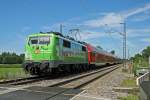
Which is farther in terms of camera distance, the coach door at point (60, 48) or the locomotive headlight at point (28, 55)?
the coach door at point (60, 48)

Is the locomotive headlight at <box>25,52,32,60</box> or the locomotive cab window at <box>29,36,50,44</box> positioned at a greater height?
the locomotive cab window at <box>29,36,50,44</box>

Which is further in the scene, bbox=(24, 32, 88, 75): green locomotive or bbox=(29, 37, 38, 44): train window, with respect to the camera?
bbox=(29, 37, 38, 44): train window

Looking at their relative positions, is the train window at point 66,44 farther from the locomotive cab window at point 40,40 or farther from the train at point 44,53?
the locomotive cab window at point 40,40

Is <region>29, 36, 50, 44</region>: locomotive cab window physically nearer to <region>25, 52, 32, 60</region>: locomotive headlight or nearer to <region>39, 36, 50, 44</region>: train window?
<region>39, 36, 50, 44</region>: train window

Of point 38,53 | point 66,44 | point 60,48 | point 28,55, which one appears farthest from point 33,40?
point 66,44

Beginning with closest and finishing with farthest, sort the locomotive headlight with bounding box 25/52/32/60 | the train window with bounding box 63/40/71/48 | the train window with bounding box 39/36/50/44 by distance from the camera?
the train window with bounding box 39/36/50/44, the locomotive headlight with bounding box 25/52/32/60, the train window with bounding box 63/40/71/48

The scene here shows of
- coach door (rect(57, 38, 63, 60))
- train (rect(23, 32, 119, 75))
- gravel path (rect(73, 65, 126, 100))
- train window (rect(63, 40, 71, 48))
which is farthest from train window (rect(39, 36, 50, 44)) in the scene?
gravel path (rect(73, 65, 126, 100))

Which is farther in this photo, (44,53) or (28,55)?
(28,55)

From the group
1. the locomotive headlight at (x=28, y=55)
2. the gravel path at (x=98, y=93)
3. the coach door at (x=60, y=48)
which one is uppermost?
the coach door at (x=60, y=48)

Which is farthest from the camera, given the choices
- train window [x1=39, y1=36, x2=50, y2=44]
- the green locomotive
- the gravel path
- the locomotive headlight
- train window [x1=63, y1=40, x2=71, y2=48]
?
train window [x1=63, y1=40, x2=71, y2=48]

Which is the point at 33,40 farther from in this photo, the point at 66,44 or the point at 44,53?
the point at 66,44

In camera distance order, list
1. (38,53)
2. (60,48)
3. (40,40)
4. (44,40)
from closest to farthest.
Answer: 1. (38,53)
2. (44,40)
3. (40,40)
4. (60,48)

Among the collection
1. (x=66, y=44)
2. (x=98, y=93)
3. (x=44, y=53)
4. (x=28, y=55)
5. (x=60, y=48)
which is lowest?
(x=98, y=93)

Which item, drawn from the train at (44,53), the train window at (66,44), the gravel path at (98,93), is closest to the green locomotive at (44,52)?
the train at (44,53)
